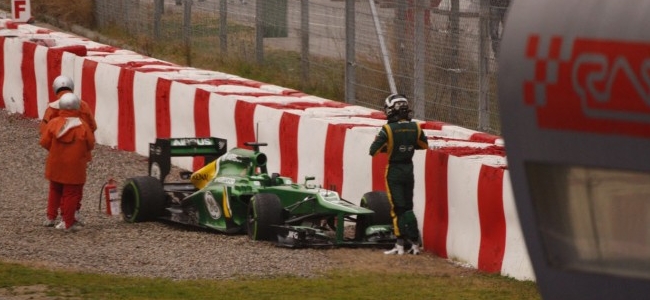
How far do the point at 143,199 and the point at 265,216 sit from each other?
1.47m

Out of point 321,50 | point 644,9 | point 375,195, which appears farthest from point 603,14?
point 321,50

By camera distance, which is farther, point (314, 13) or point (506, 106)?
point (314, 13)

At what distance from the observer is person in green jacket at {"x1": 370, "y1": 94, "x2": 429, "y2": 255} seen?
12664 mm

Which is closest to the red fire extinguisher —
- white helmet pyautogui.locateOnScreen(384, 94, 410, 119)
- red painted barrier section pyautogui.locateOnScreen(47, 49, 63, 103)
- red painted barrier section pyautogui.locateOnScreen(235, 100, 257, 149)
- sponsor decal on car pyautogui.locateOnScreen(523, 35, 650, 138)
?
red painted barrier section pyautogui.locateOnScreen(235, 100, 257, 149)

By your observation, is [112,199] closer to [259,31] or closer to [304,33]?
[304,33]

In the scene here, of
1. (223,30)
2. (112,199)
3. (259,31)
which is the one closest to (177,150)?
(112,199)

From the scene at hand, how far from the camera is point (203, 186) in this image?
46.3ft

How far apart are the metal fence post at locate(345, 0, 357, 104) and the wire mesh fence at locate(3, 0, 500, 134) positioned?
0.04 feet

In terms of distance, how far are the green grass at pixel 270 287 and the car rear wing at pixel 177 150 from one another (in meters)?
3.08

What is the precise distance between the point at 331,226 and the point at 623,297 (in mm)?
7548

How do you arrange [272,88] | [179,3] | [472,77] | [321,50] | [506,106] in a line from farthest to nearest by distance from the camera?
[179,3] < [321,50] < [272,88] < [472,77] < [506,106]

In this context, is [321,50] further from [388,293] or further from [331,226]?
[388,293]

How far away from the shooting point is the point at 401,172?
1266 centimetres

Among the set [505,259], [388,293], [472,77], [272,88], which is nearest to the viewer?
[388,293]
